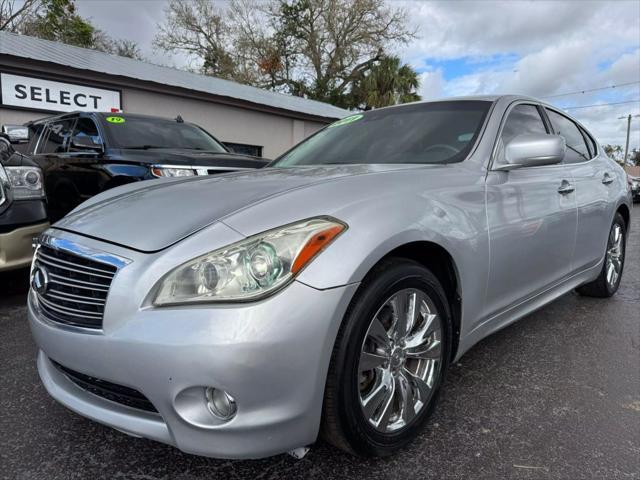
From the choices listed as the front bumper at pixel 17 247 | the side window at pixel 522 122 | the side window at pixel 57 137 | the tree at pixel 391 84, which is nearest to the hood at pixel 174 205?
the side window at pixel 522 122

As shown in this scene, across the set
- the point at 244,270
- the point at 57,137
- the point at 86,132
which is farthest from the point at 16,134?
the point at 244,270

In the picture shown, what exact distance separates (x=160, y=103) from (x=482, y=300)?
1026 centimetres

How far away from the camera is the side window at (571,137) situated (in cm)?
323

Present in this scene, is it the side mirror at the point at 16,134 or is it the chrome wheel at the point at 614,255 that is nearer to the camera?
the chrome wheel at the point at 614,255

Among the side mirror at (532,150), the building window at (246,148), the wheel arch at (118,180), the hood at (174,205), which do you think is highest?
the building window at (246,148)

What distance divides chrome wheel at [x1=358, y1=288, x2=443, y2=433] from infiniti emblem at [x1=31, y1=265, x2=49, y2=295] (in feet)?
4.00

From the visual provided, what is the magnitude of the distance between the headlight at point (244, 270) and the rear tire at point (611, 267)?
3.23 meters

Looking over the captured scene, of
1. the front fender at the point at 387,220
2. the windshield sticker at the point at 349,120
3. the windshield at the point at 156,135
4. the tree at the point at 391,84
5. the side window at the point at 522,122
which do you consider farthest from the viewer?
the tree at the point at 391,84

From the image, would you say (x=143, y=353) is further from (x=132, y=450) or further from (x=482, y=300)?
(x=482, y=300)

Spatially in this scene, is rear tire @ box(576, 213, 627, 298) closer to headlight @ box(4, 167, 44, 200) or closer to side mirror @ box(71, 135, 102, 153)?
headlight @ box(4, 167, 44, 200)

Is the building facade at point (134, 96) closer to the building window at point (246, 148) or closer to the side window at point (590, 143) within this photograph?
the building window at point (246, 148)

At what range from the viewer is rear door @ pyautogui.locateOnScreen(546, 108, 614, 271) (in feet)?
10.1

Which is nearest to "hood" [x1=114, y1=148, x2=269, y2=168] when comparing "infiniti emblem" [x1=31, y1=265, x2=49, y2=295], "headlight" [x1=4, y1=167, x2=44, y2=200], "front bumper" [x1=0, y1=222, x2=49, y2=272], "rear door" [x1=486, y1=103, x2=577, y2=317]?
"headlight" [x1=4, y1=167, x2=44, y2=200]

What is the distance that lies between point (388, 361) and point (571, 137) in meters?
2.59
